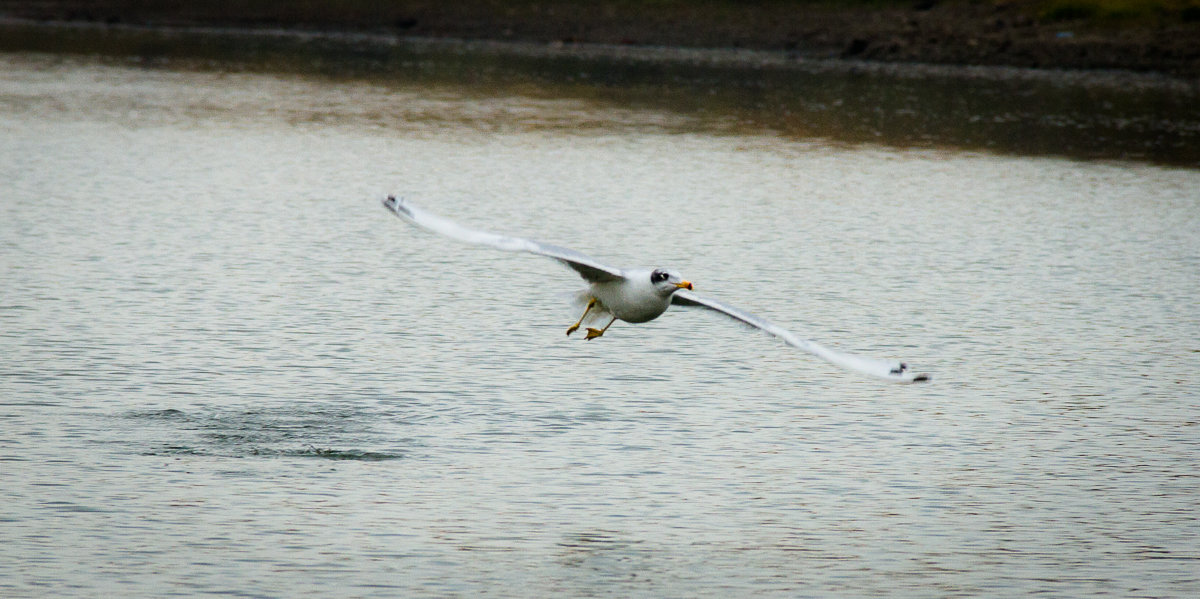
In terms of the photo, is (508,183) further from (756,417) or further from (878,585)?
(878,585)

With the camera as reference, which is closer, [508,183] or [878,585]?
[878,585]

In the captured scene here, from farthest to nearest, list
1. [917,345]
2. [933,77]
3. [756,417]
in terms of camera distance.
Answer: [933,77]
[917,345]
[756,417]

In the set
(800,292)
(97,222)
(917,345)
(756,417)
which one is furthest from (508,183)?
(756,417)

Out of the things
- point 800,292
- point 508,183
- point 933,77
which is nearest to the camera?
point 800,292

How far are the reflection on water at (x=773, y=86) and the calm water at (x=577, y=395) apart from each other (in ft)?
36.8

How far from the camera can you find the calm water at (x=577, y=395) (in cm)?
1355

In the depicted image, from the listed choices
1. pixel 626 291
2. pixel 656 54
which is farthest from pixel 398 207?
pixel 656 54

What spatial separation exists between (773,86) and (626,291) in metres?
46.1

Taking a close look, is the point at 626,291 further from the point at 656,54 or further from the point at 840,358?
the point at 656,54

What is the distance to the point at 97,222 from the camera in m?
28.6

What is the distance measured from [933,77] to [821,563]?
174ft

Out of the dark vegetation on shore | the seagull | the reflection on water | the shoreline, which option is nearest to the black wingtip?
the seagull

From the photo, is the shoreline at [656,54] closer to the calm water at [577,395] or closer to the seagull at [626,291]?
the calm water at [577,395]

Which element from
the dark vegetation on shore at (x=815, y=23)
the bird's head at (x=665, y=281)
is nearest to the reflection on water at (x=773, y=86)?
Result: the dark vegetation on shore at (x=815, y=23)
